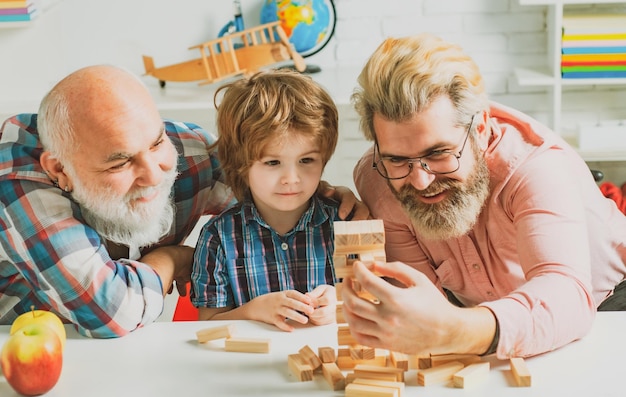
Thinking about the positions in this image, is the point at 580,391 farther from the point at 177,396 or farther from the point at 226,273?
the point at 226,273

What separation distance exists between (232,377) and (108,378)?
236 millimetres

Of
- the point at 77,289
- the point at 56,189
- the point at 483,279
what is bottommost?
the point at 483,279

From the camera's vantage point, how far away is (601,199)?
7.39 feet

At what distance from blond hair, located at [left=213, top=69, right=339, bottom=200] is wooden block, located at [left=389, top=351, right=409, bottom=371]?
64cm

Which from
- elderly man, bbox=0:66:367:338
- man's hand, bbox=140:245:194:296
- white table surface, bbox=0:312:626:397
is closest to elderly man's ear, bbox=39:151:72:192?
elderly man, bbox=0:66:367:338

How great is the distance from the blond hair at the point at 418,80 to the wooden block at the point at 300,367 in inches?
23.3

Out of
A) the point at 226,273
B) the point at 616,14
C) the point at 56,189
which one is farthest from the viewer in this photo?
the point at 616,14

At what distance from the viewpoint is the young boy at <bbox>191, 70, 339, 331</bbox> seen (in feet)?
6.84

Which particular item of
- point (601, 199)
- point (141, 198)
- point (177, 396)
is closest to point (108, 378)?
point (177, 396)

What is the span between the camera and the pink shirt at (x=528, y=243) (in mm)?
1631

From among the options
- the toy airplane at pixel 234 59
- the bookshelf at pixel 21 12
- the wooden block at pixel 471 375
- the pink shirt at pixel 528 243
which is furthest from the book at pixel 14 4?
the wooden block at pixel 471 375

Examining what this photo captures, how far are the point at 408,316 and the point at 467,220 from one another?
1.89ft

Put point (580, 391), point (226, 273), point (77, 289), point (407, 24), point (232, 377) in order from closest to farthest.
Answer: point (580, 391)
point (232, 377)
point (77, 289)
point (226, 273)
point (407, 24)

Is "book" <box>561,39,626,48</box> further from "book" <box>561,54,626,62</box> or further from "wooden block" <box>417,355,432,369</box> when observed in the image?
"wooden block" <box>417,355,432,369</box>
